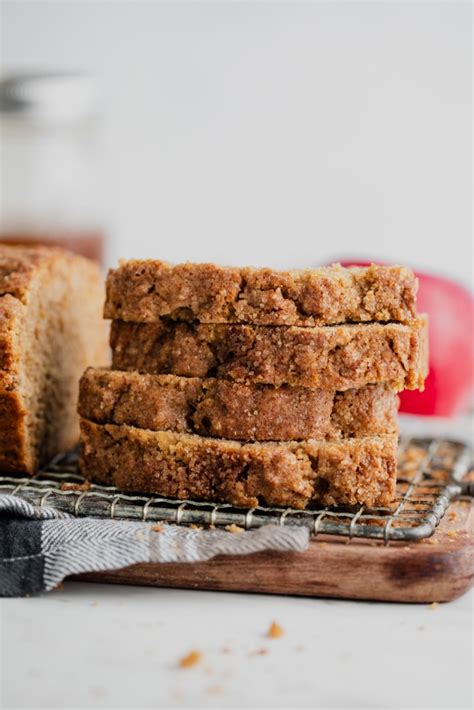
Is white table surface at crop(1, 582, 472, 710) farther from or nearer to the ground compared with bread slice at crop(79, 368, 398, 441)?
nearer to the ground

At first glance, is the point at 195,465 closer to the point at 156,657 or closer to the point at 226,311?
the point at 226,311

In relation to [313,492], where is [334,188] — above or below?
above

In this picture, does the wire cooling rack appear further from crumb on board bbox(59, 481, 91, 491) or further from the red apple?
the red apple

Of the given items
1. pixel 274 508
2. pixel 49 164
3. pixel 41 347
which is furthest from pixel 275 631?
pixel 49 164

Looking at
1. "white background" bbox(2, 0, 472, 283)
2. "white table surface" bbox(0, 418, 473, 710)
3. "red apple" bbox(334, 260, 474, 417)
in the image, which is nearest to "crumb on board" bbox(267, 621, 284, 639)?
"white table surface" bbox(0, 418, 473, 710)

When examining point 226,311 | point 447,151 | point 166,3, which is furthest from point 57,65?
point 226,311

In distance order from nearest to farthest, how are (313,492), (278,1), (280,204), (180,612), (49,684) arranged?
1. (49,684)
2. (180,612)
3. (313,492)
4. (278,1)
5. (280,204)
